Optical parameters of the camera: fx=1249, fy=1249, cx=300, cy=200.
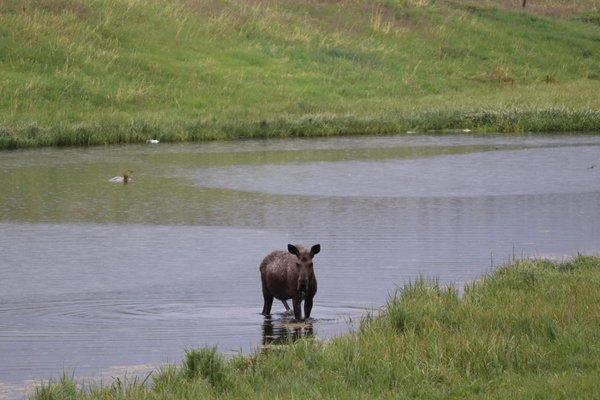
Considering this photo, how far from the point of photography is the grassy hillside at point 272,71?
104 ft

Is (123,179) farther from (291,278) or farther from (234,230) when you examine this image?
(291,278)

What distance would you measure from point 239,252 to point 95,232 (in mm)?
2850

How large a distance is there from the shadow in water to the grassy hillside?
17.9 meters

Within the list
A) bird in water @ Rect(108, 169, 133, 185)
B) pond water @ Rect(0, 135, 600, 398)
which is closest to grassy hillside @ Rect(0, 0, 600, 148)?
pond water @ Rect(0, 135, 600, 398)

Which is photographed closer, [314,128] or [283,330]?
[283,330]

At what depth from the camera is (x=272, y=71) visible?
126 ft

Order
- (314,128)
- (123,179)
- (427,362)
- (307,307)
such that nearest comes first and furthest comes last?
1. (427,362)
2. (307,307)
3. (123,179)
4. (314,128)

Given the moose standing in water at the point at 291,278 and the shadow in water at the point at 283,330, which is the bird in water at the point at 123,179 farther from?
the shadow in water at the point at 283,330

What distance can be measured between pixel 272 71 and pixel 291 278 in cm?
2707

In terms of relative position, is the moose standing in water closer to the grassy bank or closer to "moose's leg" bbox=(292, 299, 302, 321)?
"moose's leg" bbox=(292, 299, 302, 321)

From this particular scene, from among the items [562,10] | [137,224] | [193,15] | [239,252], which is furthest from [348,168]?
[562,10]

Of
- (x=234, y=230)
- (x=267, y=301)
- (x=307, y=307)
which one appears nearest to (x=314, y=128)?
(x=234, y=230)

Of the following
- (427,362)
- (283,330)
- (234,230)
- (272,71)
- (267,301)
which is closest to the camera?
(427,362)

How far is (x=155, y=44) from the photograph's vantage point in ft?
128
